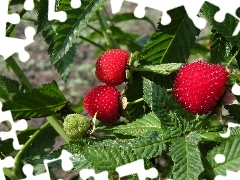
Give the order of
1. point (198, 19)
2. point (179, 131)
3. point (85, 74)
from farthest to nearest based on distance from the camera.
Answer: point (85, 74) → point (198, 19) → point (179, 131)

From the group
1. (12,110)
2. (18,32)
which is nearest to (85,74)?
(18,32)

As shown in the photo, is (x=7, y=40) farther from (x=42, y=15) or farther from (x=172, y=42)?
(x=172, y=42)

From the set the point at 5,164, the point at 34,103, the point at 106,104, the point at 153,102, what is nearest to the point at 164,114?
the point at 153,102

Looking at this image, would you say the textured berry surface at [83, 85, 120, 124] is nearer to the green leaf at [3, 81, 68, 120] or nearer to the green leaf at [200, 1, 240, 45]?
the green leaf at [3, 81, 68, 120]

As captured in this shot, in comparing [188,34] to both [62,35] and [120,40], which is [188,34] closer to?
[62,35]

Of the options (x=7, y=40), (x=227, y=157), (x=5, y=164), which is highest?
(x=7, y=40)
